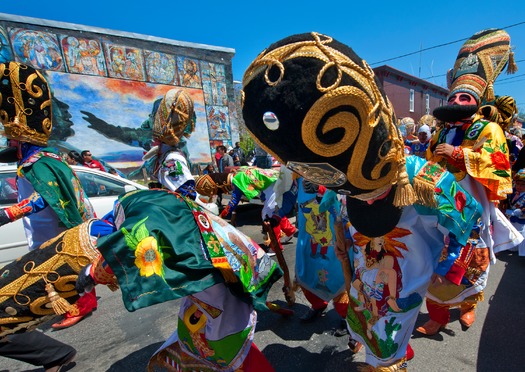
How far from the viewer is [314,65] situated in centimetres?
91

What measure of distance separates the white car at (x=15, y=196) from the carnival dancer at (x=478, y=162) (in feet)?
13.4

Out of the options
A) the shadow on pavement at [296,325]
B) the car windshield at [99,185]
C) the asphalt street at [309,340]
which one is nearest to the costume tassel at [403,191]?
the asphalt street at [309,340]

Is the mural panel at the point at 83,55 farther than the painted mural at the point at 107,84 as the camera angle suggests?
Yes

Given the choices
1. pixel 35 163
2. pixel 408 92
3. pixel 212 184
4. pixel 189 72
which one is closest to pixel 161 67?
pixel 189 72

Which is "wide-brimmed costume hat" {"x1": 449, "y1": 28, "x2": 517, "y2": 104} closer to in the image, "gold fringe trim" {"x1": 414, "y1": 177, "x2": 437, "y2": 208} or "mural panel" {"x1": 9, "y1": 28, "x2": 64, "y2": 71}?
"gold fringe trim" {"x1": 414, "y1": 177, "x2": 437, "y2": 208}

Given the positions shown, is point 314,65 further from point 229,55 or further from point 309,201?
point 229,55

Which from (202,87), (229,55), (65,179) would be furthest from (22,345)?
(229,55)

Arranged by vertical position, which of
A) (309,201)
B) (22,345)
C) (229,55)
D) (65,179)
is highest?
(229,55)

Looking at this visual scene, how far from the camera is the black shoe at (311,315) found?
9.07 ft

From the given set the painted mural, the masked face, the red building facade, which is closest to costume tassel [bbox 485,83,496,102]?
the masked face

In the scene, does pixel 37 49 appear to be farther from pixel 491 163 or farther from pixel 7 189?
pixel 491 163

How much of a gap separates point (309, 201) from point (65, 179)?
2.26 metres

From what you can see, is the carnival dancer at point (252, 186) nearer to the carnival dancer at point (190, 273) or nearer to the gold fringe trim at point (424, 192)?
the carnival dancer at point (190, 273)

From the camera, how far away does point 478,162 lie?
7.93 ft
